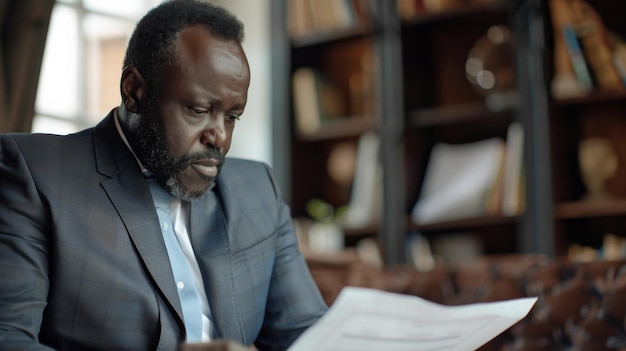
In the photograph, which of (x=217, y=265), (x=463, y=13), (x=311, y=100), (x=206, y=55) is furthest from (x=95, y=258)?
(x=311, y=100)

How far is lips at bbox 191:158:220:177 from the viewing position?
60.9 inches

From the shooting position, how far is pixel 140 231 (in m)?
1.53

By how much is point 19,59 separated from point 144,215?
0.58 metres

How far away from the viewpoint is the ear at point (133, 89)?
1.55 metres

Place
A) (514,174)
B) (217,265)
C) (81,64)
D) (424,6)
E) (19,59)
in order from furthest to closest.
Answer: (81,64)
(424,6)
(514,174)
(19,59)
(217,265)

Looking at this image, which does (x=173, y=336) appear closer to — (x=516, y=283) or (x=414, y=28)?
(x=516, y=283)

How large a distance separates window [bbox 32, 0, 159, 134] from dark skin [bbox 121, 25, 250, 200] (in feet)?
9.67

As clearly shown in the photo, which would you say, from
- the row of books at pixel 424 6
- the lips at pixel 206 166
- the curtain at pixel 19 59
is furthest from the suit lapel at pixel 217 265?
the row of books at pixel 424 6

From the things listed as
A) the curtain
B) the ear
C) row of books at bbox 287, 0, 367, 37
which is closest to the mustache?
the ear

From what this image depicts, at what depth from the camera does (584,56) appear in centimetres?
368

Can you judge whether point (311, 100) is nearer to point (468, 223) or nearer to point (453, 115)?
point (453, 115)

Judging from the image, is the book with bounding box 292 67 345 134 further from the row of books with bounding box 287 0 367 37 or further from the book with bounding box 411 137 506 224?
the book with bounding box 411 137 506 224

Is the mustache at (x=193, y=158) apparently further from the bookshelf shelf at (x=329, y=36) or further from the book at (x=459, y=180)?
the bookshelf shelf at (x=329, y=36)

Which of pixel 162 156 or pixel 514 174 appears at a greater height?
pixel 162 156
